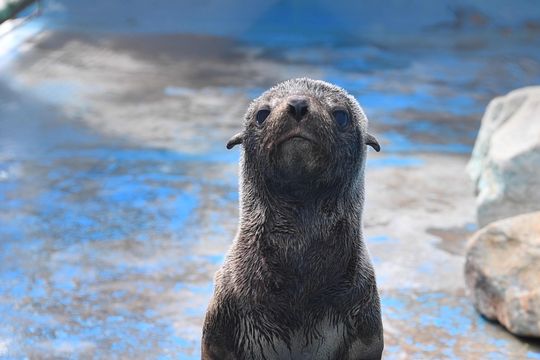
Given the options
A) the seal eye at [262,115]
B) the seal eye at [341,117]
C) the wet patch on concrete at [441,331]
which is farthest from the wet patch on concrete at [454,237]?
the seal eye at [262,115]

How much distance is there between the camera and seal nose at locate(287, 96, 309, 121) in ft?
10.3

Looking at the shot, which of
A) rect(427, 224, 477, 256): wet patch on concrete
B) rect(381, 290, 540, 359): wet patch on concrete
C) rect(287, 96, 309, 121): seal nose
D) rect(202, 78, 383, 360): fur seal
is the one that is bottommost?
rect(427, 224, 477, 256): wet patch on concrete

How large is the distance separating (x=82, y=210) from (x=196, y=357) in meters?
2.18

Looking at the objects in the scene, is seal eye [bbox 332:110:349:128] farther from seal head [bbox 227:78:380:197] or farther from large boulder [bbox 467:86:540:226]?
large boulder [bbox 467:86:540:226]

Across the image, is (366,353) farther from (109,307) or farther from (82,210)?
(82,210)

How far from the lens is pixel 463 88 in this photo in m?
10.0

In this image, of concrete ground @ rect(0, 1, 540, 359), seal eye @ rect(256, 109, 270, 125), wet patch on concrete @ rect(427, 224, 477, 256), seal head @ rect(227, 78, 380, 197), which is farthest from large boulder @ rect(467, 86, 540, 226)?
seal eye @ rect(256, 109, 270, 125)

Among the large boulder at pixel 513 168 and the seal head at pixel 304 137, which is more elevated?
the seal head at pixel 304 137

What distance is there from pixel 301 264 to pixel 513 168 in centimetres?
253

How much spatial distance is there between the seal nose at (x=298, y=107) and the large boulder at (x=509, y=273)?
1.94 metres

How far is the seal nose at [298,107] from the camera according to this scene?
3.15 metres

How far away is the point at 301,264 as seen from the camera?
11.1ft

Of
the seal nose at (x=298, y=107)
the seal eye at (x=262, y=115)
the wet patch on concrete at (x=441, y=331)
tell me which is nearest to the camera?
the seal nose at (x=298, y=107)

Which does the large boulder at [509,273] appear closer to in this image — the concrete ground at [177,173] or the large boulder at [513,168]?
the concrete ground at [177,173]
